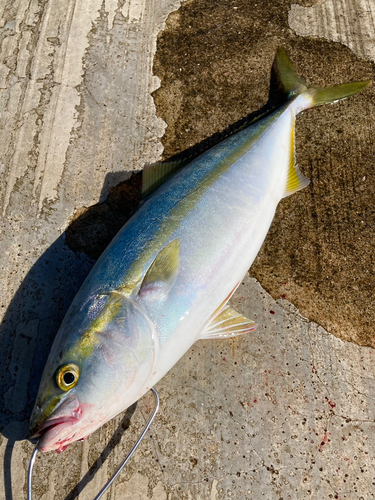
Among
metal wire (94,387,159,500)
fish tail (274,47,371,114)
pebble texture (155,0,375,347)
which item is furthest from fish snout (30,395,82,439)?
fish tail (274,47,371,114)

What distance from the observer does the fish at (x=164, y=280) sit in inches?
69.1

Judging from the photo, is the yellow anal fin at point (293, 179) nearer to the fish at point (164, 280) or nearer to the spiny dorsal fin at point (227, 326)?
the fish at point (164, 280)

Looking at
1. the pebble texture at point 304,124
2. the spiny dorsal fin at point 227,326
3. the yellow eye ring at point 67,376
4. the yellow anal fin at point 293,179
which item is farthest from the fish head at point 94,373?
the yellow anal fin at point 293,179

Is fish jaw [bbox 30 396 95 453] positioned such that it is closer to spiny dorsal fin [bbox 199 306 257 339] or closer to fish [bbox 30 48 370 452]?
fish [bbox 30 48 370 452]

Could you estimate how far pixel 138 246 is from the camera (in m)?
2.09

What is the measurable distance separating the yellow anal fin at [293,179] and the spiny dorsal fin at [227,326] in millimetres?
988

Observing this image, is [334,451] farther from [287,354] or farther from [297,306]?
[297,306]

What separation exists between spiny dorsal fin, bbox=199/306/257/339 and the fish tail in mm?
1735

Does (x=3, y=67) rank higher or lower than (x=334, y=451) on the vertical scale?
higher

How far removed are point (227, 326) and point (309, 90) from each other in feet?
6.78

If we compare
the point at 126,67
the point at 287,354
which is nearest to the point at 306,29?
the point at 126,67

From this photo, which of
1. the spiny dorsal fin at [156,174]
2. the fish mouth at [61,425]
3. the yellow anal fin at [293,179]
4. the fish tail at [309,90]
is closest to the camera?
the fish mouth at [61,425]

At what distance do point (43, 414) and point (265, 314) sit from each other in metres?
1.51

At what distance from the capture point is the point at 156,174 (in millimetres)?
2584
